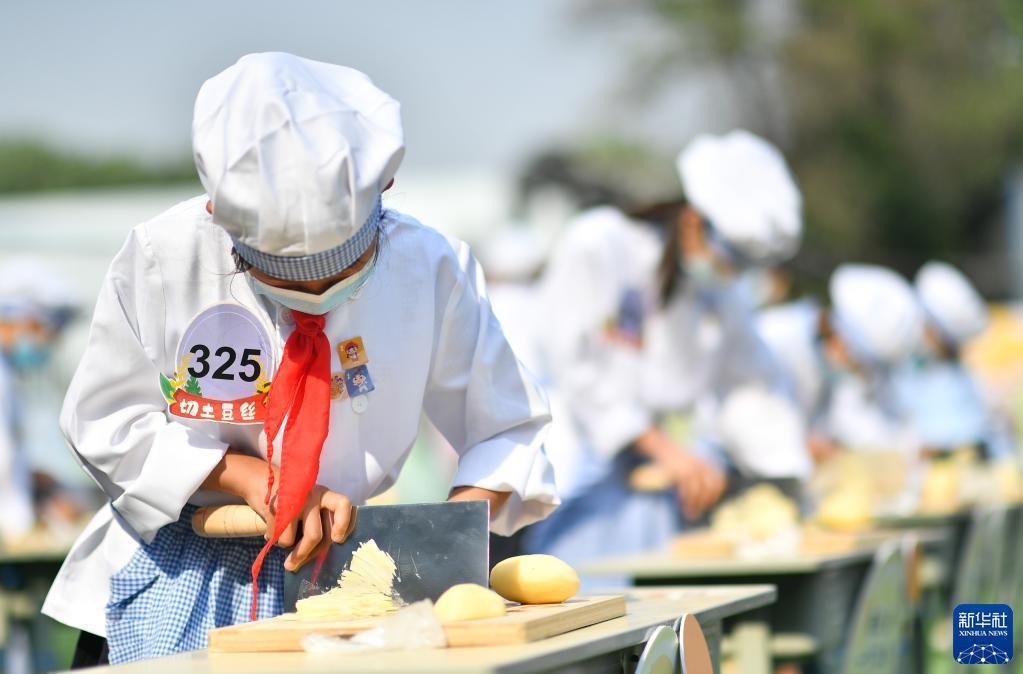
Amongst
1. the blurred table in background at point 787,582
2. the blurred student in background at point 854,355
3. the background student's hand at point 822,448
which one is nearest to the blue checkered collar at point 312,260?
the blurred table in background at point 787,582

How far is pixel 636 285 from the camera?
474cm

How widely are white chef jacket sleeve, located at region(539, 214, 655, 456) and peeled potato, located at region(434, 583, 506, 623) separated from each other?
2.87 meters

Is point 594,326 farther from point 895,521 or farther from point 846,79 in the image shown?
point 846,79

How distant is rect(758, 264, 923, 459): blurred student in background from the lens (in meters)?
8.23

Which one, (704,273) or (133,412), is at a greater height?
(704,273)

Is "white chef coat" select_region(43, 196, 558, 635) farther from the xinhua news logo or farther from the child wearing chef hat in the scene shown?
the xinhua news logo

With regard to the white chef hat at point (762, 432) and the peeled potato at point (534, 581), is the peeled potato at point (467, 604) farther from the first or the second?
the white chef hat at point (762, 432)

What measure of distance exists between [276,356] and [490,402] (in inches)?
14.9

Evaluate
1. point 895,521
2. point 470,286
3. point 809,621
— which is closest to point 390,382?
point 470,286

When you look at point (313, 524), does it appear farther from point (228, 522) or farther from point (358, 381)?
point (358, 381)

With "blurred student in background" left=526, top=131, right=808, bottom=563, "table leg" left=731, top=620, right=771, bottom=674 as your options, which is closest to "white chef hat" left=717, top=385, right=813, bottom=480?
"blurred student in background" left=526, top=131, right=808, bottom=563

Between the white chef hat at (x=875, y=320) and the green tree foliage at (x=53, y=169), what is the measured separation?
4889 cm

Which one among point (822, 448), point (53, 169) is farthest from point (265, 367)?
point (53, 169)

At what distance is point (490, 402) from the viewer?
7.61 ft
